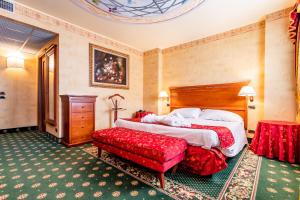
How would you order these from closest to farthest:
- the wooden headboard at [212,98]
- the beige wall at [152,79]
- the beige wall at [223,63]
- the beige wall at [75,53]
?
the beige wall at [75,53]
the beige wall at [223,63]
the wooden headboard at [212,98]
the beige wall at [152,79]

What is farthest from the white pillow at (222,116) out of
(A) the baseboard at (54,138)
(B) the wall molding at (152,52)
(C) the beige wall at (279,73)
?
(A) the baseboard at (54,138)

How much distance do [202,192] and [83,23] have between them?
171 inches

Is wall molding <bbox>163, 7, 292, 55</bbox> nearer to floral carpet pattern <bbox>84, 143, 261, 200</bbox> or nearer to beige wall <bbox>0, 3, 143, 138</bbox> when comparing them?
beige wall <bbox>0, 3, 143, 138</bbox>

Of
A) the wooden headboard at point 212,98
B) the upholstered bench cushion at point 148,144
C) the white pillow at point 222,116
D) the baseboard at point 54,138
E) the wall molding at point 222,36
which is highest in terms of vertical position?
the wall molding at point 222,36

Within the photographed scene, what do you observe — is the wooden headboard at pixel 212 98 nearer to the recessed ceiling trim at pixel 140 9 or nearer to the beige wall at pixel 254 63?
the beige wall at pixel 254 63

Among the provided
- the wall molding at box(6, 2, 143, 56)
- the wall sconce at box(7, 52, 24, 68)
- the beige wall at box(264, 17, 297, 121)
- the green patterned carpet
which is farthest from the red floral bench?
the wall sconce at box(7, 52, 24, 68)

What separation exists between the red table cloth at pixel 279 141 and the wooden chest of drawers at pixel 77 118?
151 inches

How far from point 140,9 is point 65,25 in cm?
201

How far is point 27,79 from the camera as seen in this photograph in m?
5.32

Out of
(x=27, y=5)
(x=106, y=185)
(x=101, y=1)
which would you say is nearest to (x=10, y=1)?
(x=27, y=5)

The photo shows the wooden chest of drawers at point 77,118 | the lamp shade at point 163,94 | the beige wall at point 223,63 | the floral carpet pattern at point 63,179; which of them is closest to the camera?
the floral carpet pattern at point 63,179

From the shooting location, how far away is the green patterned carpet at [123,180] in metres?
1.70

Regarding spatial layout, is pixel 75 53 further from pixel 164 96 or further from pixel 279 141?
pixel 279 141

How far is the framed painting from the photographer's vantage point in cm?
430
